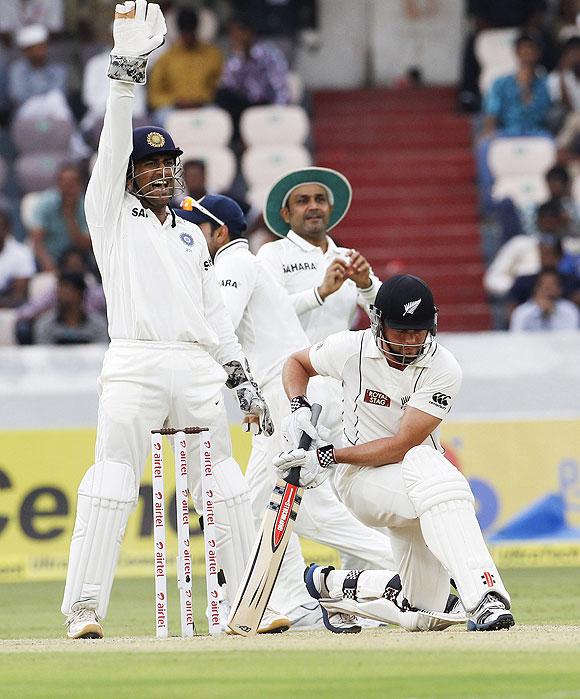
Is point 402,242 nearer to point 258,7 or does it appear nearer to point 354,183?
point 354,183

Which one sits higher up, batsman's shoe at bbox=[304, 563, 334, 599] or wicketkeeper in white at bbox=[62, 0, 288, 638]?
wicketkeeper in white at bbox=[62, 0, 288, 638]

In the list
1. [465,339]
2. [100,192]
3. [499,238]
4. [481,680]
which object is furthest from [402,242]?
[481,680]

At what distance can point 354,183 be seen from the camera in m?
17.3

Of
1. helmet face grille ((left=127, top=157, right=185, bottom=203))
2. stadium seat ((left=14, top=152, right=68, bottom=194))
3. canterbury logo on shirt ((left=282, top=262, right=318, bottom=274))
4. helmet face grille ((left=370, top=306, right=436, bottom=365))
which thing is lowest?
helmet face grille ((left=370, top=306, right=436, bottom=365))

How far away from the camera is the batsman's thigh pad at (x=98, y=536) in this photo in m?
7.09

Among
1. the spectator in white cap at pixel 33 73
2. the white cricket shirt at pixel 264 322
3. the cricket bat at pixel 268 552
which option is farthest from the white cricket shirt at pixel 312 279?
the spectator in white cap at pixel 33 73

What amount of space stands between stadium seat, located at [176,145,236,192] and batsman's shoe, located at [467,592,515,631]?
31.8ft

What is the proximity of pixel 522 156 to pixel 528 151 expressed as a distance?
7 centimetres

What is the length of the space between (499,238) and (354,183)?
6.82 ft

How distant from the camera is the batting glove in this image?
6938 mm

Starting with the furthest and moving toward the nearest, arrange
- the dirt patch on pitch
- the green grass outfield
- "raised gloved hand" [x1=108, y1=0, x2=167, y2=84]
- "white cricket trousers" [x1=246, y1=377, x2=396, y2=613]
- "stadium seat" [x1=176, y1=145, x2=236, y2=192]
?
"stadium seat" [x1=176, y1=145, x2=236, y2=192] → "white cricket trousers" [x1=246, y1=377, x2=396, y2=613] → "raised gloved hand" [x1=108, y1=0, x2=167, y2=84] → the dirt patch on pitch → the green grass outfield

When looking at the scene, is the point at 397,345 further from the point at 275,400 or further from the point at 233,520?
the point at 275,400

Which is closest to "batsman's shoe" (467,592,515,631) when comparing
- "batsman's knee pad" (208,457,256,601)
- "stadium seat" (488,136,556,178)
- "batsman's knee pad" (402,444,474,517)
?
"batsman's knee pad" (402,444,474,517)

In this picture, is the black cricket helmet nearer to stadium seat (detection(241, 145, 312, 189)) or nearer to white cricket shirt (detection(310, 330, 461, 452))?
white cricket shirt (detection(310, 330, 461, 452))
